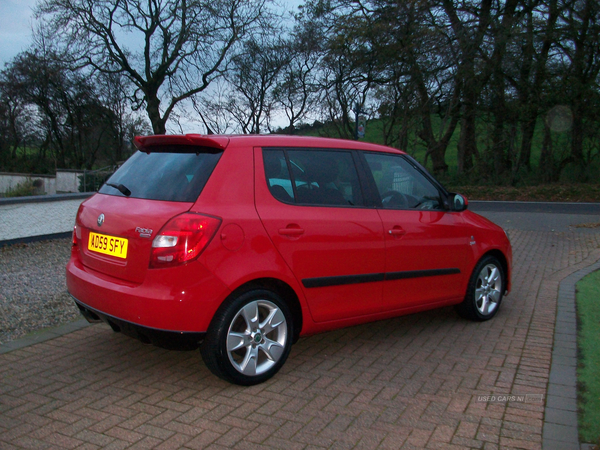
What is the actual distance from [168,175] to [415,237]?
2157 mm

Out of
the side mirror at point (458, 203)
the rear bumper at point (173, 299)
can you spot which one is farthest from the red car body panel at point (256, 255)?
the side mirror at point (458, 203)

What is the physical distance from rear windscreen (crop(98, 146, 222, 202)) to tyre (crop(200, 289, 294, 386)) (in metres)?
0.79

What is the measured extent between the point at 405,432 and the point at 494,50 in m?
19.3

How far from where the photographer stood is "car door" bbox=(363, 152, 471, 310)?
15.2 feet

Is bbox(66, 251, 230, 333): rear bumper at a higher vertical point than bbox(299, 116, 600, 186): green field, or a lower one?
lower

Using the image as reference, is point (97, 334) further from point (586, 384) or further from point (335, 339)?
point (586, 384)


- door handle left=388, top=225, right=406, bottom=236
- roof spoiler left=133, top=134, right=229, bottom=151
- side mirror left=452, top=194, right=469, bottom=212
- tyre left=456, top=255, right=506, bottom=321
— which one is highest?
roof spoiler left=133, top=134, right=229, bottom=151

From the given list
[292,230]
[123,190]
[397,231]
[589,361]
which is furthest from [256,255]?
[589,361]

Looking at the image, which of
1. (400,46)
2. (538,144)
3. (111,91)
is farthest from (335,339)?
(111,91)

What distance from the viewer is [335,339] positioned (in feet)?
16.4

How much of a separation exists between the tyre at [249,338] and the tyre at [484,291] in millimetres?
2231

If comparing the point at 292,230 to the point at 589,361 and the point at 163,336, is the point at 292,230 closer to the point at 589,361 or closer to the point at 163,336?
the point at 163,336

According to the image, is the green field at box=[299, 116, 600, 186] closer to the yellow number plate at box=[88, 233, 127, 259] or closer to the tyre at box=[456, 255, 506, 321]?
the tyre at box=[456, 255, 506, 321]

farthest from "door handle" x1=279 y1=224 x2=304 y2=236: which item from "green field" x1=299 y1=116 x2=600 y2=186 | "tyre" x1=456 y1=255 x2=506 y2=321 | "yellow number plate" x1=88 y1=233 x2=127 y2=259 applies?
"green field" x1=299 y1=116 x2=600 y2=186
